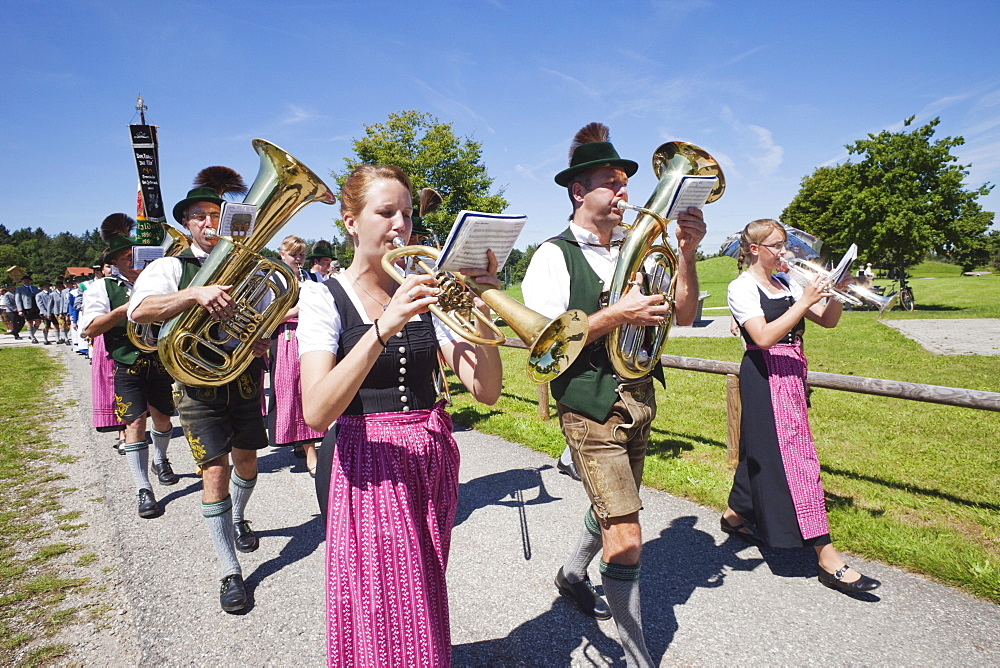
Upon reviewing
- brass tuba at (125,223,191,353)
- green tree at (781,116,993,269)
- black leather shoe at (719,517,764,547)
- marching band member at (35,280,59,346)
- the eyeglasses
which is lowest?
marching band member at (35,280,59,346)

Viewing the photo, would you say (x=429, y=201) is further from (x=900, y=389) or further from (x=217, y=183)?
(x=900, y=389)

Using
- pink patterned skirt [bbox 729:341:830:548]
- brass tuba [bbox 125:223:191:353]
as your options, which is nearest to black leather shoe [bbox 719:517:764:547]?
pink patterned skirt [bbox 729:341:830:548]

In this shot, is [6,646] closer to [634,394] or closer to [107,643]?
[107,643]

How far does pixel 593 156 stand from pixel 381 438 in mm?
1704

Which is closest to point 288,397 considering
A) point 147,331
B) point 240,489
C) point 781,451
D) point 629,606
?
point 240,489

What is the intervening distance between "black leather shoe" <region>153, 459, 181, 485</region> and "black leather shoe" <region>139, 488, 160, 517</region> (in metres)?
0.84

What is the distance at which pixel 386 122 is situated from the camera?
24.9m

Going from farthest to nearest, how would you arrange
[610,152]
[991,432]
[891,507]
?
1. [991,432]
2. [891,507]
3. [610,152]

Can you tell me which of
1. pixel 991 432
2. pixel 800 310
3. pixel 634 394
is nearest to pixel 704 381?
pixel 991 432

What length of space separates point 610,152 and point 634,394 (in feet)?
3.85

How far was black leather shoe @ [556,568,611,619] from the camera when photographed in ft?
9.77

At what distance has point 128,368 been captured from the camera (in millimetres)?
4820

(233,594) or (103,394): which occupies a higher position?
(103,394)

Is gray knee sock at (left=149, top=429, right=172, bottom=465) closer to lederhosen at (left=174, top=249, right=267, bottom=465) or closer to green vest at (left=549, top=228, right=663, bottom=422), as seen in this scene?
lederhosen at (left=174, top=249, right=267, bottom=465)
